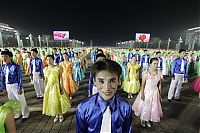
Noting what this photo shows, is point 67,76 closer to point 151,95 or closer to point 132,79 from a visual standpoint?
point 132,79

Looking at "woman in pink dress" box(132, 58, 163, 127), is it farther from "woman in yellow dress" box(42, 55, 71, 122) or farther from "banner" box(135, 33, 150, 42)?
"banner" box(135, 33, 150, 42)

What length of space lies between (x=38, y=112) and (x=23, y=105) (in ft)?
2.76

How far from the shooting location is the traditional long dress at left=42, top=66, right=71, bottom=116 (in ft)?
19.3

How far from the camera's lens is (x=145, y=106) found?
224 inches

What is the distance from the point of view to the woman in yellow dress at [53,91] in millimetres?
5879

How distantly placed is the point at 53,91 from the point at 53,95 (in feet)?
0.38

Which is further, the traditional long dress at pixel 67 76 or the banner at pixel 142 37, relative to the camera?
the banner at pixel 142 37

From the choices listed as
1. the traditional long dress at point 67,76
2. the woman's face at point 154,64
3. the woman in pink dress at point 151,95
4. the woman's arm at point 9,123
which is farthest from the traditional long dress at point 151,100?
the woman's arm at point 9,123

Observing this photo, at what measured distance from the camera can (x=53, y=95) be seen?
19.4ft

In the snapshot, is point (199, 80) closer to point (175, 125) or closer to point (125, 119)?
point (175, 125)

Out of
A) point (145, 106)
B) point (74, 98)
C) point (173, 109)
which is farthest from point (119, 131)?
point (74, 98)

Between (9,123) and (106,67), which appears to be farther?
(9,123)

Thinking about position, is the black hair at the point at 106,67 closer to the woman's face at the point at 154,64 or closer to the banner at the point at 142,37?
the woman's face at the point at 154,64

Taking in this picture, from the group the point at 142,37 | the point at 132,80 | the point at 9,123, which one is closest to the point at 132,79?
the point at 132,80
